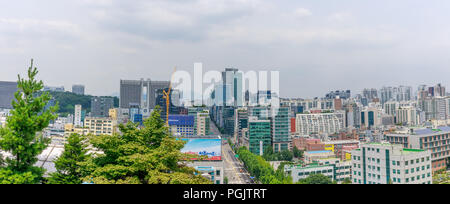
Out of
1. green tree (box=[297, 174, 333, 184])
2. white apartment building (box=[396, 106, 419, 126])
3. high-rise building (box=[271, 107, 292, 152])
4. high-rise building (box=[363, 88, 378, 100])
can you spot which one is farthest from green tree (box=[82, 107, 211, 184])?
high-rise building (box=[363, 88, 378, 100])

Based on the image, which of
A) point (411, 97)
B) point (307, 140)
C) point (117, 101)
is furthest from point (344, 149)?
point (117, 101)

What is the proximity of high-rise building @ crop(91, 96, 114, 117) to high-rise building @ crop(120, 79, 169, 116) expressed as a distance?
304cm

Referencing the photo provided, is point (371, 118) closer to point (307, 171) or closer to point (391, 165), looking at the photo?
point (307, 171)

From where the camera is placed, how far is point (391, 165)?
5414 mm

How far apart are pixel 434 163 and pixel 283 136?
6.08 meters

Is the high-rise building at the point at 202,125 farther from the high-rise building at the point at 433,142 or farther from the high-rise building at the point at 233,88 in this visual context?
the high-rise building at the point at 433,142

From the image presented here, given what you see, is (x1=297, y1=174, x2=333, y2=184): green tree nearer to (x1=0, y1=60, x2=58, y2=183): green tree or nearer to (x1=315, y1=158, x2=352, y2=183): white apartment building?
(x1=315, y1=158, x2=352, y2=183): white apartment building

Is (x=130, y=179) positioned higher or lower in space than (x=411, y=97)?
lower

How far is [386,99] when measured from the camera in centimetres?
2480

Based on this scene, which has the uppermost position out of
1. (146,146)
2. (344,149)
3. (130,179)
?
(146,146)

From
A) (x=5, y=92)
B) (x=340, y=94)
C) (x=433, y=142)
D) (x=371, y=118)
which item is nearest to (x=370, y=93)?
(x=340, y=94)
